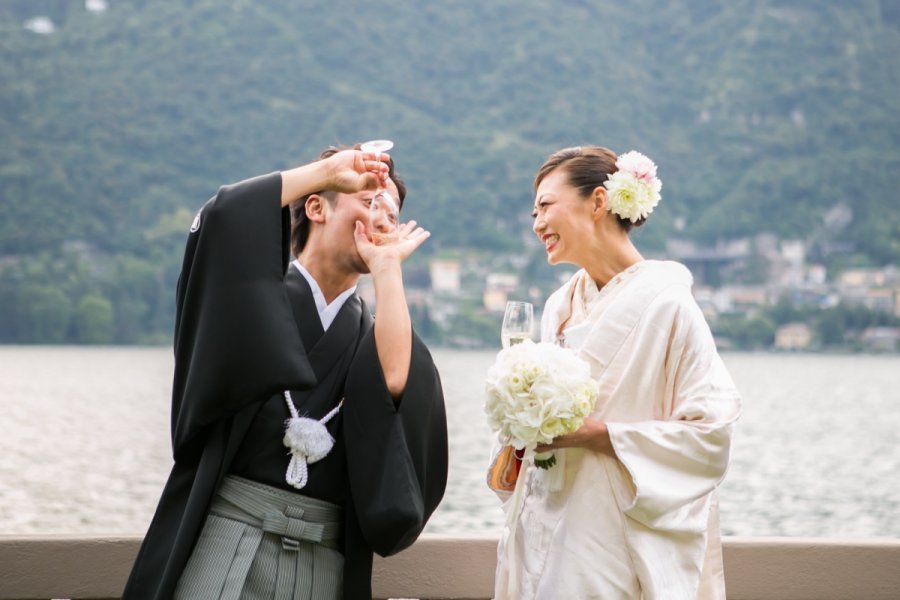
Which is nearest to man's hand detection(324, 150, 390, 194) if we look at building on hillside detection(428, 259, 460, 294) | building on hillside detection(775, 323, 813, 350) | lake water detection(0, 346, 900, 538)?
lake water detection(0, 346, 900, 538)

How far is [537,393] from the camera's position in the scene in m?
2.65

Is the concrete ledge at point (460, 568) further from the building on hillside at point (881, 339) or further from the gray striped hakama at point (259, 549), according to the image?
the building on hillside at point (881, 339)

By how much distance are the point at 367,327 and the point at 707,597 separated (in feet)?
4.02

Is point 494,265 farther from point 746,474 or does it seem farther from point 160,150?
point 160,150

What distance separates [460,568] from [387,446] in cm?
102

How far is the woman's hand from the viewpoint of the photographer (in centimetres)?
279

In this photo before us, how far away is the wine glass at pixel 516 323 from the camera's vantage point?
2.88 m

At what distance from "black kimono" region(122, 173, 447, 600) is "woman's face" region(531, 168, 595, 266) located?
662 mm

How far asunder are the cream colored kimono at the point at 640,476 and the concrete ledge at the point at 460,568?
434mm

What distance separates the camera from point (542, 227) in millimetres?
3133

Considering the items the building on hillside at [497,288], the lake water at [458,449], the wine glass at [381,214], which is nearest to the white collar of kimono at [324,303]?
the wine glass at [381,214]

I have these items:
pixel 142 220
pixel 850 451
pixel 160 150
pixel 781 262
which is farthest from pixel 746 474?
pixel 160 150

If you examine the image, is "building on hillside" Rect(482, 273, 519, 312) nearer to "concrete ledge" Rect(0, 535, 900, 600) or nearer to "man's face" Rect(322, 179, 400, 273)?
"concrete ledge" Rect(0, 535, 900, 600)

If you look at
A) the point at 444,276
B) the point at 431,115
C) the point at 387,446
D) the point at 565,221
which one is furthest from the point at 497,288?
the point at 387,446
